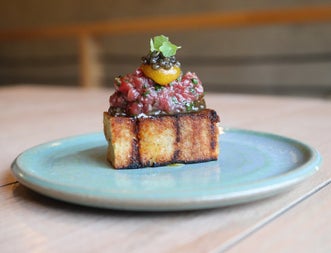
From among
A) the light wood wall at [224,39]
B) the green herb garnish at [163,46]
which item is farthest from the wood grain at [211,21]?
the green herb garnish at [163,46]

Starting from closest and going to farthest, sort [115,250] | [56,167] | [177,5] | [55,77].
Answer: [115,250]
[56,167]
[177,5]
[55,77]

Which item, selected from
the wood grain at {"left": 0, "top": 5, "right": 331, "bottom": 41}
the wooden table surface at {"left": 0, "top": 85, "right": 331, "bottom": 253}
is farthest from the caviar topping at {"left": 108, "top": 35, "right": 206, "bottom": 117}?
the wood grain at {"left": 0, "top": 5, "right": 331, "bottom": 41}

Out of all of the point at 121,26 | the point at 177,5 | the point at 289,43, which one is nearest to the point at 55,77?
the point at 177,5

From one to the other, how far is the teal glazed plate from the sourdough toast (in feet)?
0.09

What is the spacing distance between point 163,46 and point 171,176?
0.25 metres

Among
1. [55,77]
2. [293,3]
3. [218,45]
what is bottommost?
[55,77]

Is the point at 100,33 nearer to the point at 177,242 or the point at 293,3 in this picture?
the point at 293,3

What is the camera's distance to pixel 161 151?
0.85 m

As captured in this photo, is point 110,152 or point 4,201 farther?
point 110,152

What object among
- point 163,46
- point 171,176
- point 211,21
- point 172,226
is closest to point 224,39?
point 211,21

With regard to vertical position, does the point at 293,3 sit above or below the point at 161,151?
above

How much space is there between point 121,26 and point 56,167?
3282 millimetres

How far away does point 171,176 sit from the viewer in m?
0.74

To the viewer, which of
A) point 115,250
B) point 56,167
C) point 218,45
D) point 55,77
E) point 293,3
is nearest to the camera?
point 115,250
